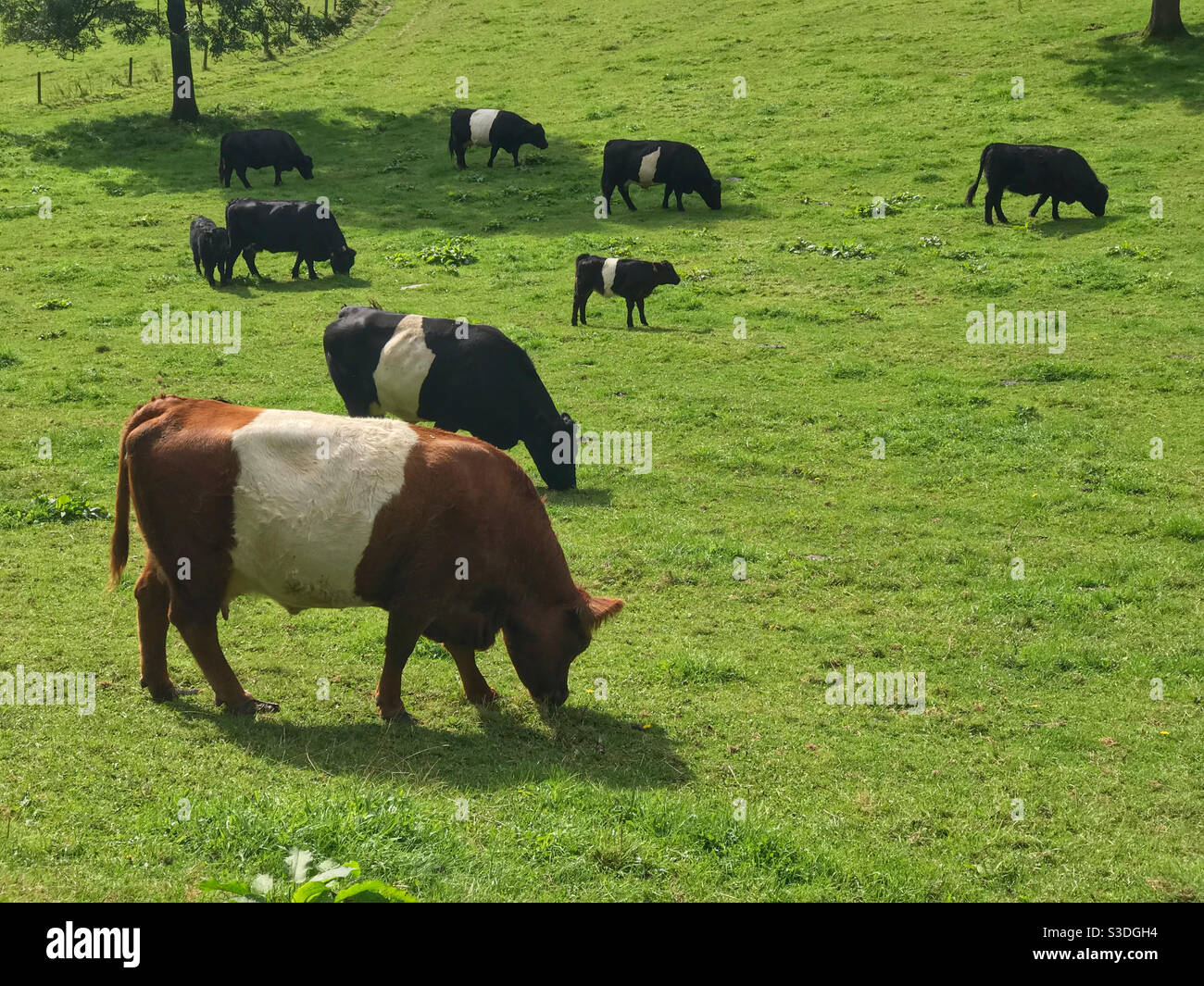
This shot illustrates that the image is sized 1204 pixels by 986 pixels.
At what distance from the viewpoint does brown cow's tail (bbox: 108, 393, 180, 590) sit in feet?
26.5

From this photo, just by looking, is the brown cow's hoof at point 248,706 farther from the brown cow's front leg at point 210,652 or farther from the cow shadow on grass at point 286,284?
the cow shadow on grass at point 286,284

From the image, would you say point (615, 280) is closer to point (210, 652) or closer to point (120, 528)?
point (120, 528)

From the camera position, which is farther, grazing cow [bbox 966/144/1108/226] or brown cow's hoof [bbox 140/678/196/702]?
grazing cow [bbox 966/144/1108/226]

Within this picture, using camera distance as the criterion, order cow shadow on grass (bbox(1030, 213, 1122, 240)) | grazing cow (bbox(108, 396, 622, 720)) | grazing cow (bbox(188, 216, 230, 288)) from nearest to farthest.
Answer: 1. grazing cow (bbox(108, 396, 622, 720))
2. grazing cow (bbox(188, 216, 230, 288))
3. cow shadow on grass (bbox(1030, 213, 1122, 240))

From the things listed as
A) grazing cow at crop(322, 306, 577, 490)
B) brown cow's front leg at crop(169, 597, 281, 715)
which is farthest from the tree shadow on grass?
brown cow's front leg at crop(169, 597, 281, 715)

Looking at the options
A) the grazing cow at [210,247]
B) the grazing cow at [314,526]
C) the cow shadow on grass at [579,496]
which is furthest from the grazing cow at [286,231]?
the grazing cow at [314,526]

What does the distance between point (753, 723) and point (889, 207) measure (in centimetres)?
2020

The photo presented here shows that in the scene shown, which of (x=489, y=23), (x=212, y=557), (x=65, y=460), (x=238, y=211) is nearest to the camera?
(x=212, y=557)

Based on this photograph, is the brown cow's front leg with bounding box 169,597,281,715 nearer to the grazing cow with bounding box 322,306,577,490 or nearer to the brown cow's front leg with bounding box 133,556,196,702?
the brown cow's front leg with bounding box 133,556,196,702

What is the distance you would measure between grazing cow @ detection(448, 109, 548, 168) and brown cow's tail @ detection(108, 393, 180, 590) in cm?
2560
